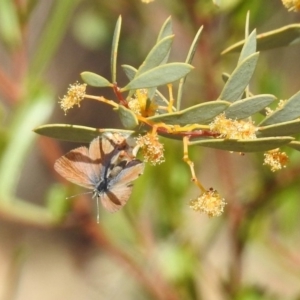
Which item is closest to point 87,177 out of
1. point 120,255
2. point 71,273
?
point 120,255

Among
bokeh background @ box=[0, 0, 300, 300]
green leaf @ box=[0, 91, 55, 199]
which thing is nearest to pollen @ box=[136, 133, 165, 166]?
bokeh background @ box=[0, 0, 300, 300]

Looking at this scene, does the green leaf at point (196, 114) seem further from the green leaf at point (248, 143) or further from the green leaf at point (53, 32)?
the green leaf at point (53, 32)

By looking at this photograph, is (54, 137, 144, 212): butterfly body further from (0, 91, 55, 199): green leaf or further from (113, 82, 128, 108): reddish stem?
(0, 91, 55, 199): green leaf

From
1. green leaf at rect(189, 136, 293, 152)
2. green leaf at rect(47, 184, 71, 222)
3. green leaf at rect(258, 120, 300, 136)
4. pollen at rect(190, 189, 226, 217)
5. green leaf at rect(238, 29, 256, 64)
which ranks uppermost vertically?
green leaf at rect(238, 29, 256, 64)

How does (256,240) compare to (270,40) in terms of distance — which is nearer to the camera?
(270,40)

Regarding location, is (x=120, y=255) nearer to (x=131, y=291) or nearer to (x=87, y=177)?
(x=131, y=291)
